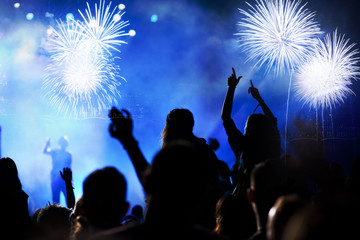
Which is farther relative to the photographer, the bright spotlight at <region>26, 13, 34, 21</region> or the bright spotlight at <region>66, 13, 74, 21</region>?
the bright spotlight at <region>26, 13, 34, 21</region>

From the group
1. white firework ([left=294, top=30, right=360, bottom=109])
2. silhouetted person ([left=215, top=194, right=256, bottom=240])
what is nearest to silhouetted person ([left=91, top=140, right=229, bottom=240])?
silhouetted person ([left=215, top=194, right=256, bottom=240])

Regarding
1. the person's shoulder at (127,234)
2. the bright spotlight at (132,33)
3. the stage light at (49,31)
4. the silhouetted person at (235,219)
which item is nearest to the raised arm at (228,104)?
the silhouetted person at (235,219)

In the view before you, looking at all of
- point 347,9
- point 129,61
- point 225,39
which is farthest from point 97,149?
Result: point 347,9

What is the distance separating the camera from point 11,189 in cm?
285

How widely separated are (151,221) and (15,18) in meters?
9.82

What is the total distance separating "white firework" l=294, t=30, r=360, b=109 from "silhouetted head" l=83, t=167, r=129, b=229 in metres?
6.85

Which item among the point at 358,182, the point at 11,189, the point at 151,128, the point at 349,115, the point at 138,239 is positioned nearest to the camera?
the point at 138,239

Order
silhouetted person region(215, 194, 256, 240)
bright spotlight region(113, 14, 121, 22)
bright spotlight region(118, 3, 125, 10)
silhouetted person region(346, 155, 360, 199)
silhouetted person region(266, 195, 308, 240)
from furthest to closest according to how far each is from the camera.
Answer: bright spotlight region(118, 3, 125, 10)
bright spotlight region(113, 14, 121, 22)
silhouetted person region(215, 194, 256, 240)
silhouetted person region(346, 155, 360, 199)
silhouetted person region(266, 195, 308, 240)

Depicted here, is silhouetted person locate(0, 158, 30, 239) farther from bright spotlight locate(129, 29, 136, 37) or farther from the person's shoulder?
bright spotlight locate(129, 29, 136, 37)

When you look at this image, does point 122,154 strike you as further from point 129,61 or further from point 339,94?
point 339,94

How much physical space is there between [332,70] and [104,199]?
23.5 feet

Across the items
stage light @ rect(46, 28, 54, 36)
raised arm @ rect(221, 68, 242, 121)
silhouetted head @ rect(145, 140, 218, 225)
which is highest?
stage light @ rect(46, 28, 54, 36)

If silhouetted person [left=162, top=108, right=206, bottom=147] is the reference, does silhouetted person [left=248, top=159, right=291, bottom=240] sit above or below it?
below

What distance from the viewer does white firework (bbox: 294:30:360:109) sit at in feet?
23.8
